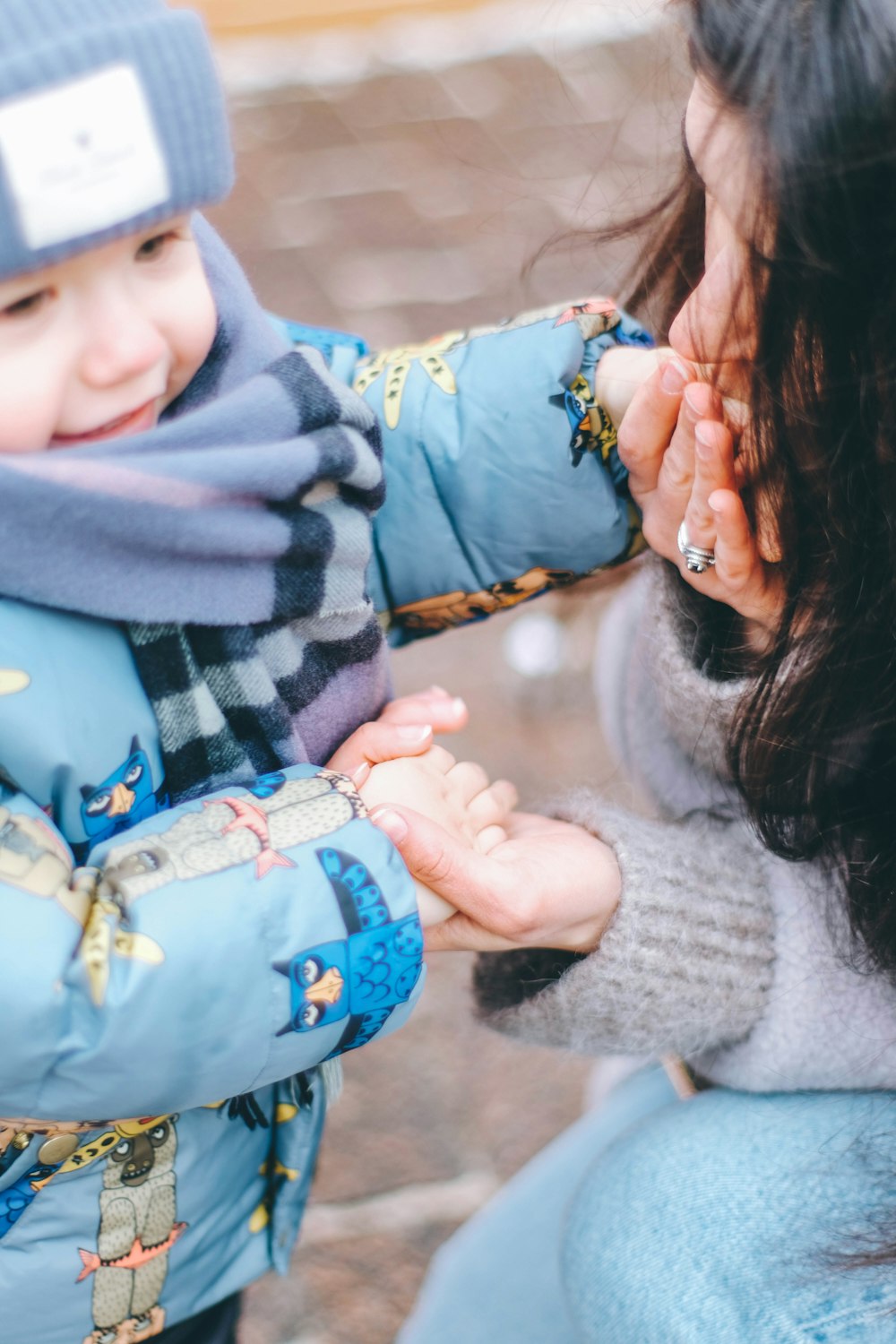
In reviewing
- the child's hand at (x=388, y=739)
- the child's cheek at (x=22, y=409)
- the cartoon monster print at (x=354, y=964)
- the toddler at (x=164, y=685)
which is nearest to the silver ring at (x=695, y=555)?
the toddler at (x=164, y=685)

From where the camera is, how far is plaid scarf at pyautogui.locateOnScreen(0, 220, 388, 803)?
74cm

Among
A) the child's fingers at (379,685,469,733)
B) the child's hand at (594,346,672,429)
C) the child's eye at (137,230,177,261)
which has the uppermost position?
the child's eye at (137,230,177,261)

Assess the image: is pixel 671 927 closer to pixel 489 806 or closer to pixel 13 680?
pixel 489 806

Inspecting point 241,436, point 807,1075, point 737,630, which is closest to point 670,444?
point 737,630

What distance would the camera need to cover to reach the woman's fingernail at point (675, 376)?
870 millimetres

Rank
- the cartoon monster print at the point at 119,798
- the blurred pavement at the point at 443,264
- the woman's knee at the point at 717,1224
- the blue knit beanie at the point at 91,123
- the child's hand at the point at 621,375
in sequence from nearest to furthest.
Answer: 1. the blue knit beanie at the point at 91,123
2. the cartoon monster print at the point at 119,798
3. the woman's knee at the point at 717,1224
4. the child's hand at the point at 621,375
5. the blurred pavement at the point at 443,264

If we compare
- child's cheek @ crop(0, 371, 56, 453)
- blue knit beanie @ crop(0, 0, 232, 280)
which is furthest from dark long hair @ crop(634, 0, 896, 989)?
child's cheek @ crop(0, 371, 56, 453)

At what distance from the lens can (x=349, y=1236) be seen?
1.50 meters

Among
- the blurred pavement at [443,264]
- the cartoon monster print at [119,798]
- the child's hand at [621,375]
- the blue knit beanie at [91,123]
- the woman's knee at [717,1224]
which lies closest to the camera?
the blue knit beanie at [91,123]

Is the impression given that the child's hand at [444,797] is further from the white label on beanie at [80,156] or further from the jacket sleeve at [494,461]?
the white label on beanie at [80,156]

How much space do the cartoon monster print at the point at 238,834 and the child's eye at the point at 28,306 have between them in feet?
0.97

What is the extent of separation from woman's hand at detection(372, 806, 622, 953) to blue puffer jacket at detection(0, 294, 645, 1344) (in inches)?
1.8

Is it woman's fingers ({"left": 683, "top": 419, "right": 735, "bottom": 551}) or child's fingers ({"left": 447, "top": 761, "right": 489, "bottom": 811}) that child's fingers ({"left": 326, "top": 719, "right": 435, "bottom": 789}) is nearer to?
child's fingers ({"left": 447, "top": 761, "right": 489, "bottom": 811})

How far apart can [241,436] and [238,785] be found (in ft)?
0.72
